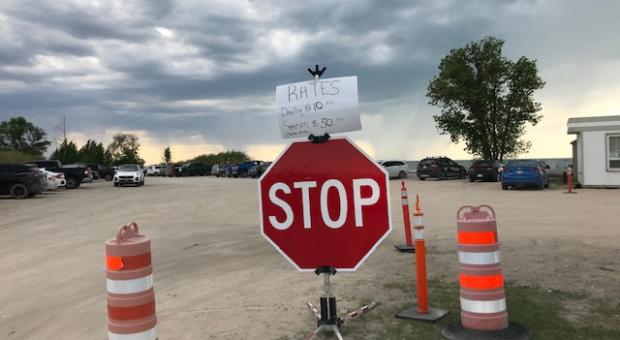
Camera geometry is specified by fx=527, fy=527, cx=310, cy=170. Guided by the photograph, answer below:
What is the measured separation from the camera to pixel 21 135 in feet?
325

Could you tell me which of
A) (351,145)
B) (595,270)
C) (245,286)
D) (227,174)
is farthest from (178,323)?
(227,174)

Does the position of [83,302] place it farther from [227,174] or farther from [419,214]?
[227,174]

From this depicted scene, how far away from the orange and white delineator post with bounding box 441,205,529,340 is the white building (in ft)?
77.1

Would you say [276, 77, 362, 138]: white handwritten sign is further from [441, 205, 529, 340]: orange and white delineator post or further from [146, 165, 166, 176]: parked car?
[146, 165, 166, 176]: parked car

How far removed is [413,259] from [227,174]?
48.7 metres

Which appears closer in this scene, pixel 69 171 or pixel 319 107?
pixel 319 107

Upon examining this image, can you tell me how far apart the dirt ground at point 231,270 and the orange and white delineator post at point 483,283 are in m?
1.59

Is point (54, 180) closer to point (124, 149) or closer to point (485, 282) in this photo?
point (485, 282)

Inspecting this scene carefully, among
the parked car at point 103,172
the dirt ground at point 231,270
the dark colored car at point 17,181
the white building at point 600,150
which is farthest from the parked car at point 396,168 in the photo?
the parked car at point 103,172

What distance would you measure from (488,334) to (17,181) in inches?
1036

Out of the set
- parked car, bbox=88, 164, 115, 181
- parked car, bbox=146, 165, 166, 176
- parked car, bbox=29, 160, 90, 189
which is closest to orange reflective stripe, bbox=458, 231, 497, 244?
parked car, bbox=29, 160, 90, 189

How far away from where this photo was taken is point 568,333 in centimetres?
493

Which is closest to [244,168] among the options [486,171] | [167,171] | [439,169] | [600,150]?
[167,171]

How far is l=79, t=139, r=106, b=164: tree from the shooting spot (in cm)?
8250
